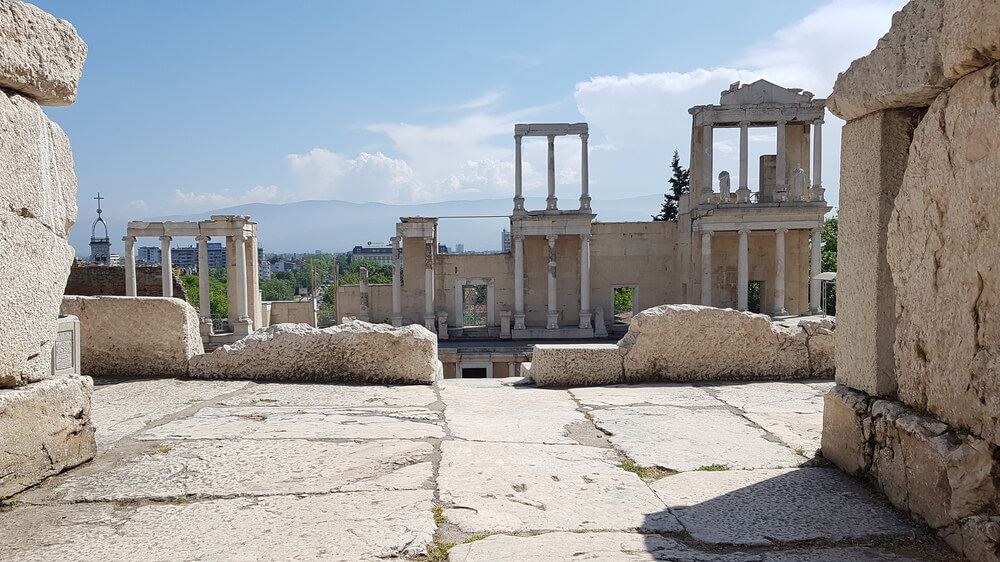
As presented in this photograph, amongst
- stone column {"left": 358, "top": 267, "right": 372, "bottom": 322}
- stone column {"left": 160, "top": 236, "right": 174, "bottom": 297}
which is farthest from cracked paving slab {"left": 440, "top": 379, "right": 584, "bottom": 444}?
stone column {"left": 160, "top": 236, "right": 174, "bottom": 297}

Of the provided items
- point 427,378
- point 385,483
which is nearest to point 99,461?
point 385,483

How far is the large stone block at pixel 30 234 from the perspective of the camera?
3.40 meters

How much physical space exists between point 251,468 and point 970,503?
319cm

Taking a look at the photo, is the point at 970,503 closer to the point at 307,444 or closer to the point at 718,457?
the point at 718,457

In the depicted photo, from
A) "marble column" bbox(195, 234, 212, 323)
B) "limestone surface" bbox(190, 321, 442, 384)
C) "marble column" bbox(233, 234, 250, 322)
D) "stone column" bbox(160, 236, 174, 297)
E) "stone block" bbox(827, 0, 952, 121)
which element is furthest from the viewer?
"marble column" bbox(195, 234, 212, 323)

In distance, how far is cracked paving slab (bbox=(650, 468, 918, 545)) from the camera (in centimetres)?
291

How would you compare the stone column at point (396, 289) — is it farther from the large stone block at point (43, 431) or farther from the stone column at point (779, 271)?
the large stone block at point (43, 431)

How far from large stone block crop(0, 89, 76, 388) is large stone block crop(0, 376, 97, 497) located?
111mm

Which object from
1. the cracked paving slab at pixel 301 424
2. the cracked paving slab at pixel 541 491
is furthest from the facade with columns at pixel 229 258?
the cracked paving slab at pixel 541 491

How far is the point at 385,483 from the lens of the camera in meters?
3.48

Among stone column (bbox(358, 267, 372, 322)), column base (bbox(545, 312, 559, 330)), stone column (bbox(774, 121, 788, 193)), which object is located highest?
stone column (bbox(774, 121, 788, 193))

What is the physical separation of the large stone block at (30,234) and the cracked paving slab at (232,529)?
0.85 meters

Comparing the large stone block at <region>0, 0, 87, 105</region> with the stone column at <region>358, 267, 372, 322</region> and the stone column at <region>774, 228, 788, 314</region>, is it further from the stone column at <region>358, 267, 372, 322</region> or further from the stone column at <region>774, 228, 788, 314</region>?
the stone column at <region>774, 228, 788, 314</region>

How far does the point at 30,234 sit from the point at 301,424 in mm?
1939
